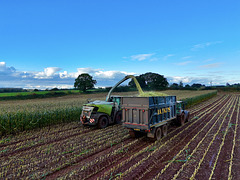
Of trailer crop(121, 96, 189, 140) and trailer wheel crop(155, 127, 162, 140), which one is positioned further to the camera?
trailer wheel crop(155, 127, 162, 140)

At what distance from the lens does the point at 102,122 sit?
10.4 meters

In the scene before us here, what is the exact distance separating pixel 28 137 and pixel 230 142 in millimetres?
10753

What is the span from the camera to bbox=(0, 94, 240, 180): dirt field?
487 centimetres

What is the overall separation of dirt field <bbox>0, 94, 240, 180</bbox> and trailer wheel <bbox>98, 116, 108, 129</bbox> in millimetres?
1223

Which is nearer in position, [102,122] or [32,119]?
[32,119]

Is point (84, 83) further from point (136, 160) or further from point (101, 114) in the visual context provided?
point (136, 160)

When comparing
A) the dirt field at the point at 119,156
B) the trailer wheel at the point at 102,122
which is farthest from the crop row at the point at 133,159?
the trailer wheel at the point at 102,122

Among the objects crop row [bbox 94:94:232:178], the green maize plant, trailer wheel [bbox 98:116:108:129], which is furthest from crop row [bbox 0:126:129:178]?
the green maize plant

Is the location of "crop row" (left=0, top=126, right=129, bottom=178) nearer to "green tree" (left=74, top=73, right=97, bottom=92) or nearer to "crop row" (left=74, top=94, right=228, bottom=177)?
"crop row" (left=74, top=94, right=228, bottom=177)

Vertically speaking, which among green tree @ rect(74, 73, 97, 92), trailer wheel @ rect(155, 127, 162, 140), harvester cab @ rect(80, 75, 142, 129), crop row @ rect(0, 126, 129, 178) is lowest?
crop row @ rect(0, 126, 129, 178)

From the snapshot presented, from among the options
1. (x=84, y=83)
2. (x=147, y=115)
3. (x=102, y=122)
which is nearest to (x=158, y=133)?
(x=147, y=115)

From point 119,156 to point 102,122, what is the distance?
4.54 metres

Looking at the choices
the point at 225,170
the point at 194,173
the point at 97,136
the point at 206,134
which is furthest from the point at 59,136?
the point at 206,134

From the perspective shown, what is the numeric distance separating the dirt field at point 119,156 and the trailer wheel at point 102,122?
1.22 meters
